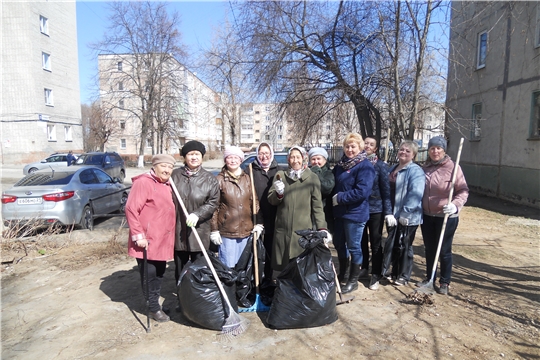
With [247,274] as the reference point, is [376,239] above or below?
above

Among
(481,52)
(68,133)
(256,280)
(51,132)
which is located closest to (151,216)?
(256,280)

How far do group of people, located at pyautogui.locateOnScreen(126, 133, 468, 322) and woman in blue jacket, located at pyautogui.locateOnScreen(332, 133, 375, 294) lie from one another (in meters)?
0.01

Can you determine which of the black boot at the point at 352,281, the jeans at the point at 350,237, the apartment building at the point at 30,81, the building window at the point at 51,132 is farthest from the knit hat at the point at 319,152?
the building window at the point at 51,132

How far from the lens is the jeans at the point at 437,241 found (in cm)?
368

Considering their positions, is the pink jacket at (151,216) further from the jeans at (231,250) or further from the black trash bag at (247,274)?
the black trash bag at (247,274)

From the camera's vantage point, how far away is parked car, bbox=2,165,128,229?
607 cm

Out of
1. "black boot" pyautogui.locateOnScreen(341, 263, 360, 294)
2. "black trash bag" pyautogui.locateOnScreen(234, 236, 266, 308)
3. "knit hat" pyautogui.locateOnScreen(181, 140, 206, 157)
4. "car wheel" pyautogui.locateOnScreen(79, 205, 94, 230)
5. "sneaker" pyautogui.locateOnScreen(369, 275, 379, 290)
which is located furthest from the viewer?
"car wheel" pyautogui.locateOnScreen(79, 205, 94, 230)

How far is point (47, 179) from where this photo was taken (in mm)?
6609

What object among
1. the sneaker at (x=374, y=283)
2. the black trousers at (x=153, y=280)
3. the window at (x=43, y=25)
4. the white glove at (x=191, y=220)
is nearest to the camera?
the white glove at (x=191, y=220)

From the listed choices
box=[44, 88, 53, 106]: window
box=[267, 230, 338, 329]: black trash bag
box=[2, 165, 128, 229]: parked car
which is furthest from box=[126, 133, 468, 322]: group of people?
box=[44, 88, 53, 106]: window

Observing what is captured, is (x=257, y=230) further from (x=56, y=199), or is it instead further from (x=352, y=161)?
(x=56, y=199)

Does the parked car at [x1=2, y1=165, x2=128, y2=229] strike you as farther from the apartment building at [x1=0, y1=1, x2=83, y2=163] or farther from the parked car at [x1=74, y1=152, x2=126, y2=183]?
the apartment building at [x1=0, y1=1, x2=83, y2=163]

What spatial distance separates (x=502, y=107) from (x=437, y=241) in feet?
31.1

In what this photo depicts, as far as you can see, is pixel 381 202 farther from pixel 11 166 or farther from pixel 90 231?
pixel 11 166
